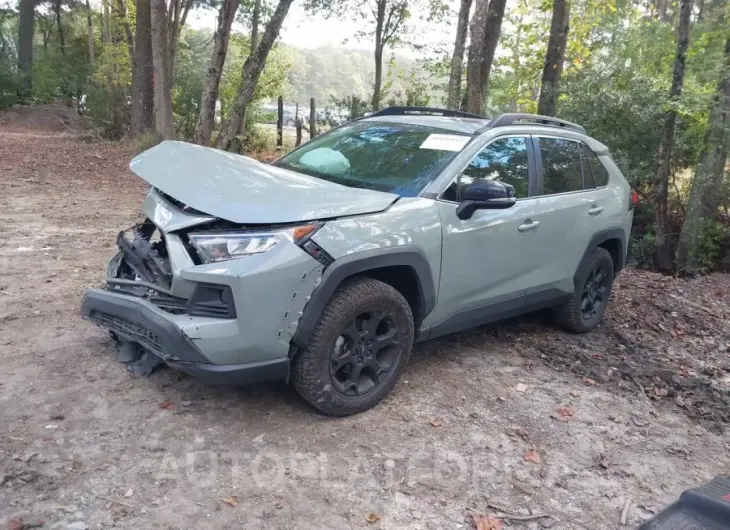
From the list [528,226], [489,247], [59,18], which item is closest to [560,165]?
[528,226]

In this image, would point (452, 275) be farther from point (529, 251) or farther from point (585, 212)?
point (585, 212)

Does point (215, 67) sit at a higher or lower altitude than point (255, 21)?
lower

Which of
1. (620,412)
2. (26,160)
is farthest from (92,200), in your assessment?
(620,412)

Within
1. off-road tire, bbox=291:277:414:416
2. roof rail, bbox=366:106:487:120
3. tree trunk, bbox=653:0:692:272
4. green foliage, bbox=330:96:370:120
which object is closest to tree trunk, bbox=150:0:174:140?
green foliage, bbox=330:96:370:120

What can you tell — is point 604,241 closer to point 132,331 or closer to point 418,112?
point 418,112

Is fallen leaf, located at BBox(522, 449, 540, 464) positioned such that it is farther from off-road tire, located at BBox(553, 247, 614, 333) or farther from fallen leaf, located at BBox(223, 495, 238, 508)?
off-road tire, located at BBox(553, 247, 614, 333)

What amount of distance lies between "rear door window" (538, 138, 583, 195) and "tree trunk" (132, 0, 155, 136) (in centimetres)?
1241

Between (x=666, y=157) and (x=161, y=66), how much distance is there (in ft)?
30.8

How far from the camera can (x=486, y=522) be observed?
2.91 metres

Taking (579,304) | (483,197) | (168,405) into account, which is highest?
(483,197)

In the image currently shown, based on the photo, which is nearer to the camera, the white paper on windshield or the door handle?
the white paper on windshield

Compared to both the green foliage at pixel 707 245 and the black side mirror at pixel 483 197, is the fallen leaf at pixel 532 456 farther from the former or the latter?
the green foliage at pixel 707 245

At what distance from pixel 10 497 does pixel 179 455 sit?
29.4 inches

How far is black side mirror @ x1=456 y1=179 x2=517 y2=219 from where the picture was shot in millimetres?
3924
